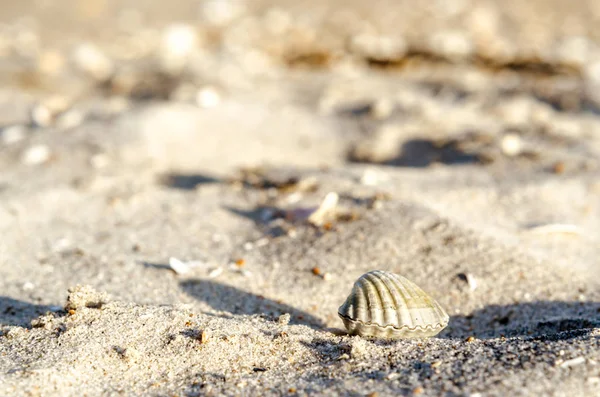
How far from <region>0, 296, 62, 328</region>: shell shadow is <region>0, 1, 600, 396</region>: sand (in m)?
0.01

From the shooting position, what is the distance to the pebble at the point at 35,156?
4855 mm

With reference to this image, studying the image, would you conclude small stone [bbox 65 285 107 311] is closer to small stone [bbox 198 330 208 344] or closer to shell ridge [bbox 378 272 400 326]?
small stone [bbox 198 330 208 344]

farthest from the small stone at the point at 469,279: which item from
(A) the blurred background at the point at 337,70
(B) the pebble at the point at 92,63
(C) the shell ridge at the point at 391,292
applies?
(B) the pebble at the point at 92,63

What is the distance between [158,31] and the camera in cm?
850

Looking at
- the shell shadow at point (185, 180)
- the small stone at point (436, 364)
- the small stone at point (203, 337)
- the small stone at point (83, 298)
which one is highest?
the small stone at point (436, 364)

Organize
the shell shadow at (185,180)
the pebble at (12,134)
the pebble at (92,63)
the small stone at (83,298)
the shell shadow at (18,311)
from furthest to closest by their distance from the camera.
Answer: the pebble at (92,63) < the pebble at (12,134) < the shell shadow at (185,180) < the shell shadow at (18,311) < the small stone at (83,298)

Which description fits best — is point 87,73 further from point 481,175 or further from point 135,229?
point 481,175

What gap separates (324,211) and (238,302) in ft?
3.17

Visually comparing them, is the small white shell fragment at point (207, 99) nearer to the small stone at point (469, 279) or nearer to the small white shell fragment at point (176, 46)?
the small white shell fragment at point (176, 46)

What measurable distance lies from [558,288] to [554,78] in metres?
4.39

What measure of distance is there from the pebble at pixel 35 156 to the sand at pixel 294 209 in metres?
0.02

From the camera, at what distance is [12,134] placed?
17.3 feet

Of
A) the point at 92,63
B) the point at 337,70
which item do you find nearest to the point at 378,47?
the point at 337,70

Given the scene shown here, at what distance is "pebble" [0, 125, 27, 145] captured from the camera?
520 cm
